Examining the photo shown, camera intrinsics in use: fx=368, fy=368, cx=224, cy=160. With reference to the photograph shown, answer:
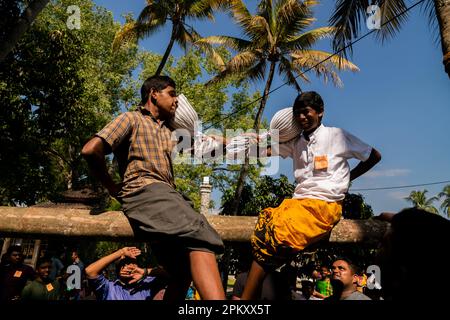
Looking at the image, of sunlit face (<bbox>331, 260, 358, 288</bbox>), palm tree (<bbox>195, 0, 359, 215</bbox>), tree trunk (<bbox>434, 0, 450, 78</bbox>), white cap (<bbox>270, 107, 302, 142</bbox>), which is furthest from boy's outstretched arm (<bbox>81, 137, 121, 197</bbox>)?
palm tree (<bbox>195, 0, 359, 215</bbox>)

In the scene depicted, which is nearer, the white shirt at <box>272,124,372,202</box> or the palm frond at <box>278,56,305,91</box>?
the white shirt at <box>272,124,372,202</box>

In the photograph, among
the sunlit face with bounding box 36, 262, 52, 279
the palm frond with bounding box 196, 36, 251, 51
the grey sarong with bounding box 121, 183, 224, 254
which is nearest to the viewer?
the grey sarong with bounding box 121, 183, 224, 254

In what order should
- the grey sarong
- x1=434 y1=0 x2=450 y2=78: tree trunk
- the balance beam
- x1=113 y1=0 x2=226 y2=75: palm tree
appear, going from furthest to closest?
x1=113 y1=0 x2=226 y2=75: palm tree < x1=434 y1=0 x2=450 y2=78: tree trunk < the balance beam < the grey sarong

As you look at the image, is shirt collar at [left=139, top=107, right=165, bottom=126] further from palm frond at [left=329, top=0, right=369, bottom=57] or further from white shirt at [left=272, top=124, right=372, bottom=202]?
palm frond at [left=329, top=0, right=369, bottom=57]

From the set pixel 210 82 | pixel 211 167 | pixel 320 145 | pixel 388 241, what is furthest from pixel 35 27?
pixel 211 167

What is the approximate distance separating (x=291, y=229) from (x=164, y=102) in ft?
3.58

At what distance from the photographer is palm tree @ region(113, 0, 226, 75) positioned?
13484mm

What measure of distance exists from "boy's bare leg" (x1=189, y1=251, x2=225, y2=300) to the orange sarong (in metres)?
0.53

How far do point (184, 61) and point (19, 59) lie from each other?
41.7ft

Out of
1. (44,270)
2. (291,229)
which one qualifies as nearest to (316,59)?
(44,270)

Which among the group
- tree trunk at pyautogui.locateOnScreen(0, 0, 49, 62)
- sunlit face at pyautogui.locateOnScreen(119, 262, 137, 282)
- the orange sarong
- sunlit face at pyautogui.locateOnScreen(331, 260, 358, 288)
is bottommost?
sunlit face at pyautogui.locateOnScreen(331, 260, 358, 288)

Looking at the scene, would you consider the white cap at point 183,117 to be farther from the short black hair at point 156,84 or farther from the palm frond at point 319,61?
the palm frond at point 319,61

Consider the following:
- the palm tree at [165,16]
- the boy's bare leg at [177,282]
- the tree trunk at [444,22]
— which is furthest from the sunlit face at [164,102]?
the palm tree at [165,16]

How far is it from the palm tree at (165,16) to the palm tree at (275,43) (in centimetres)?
130
